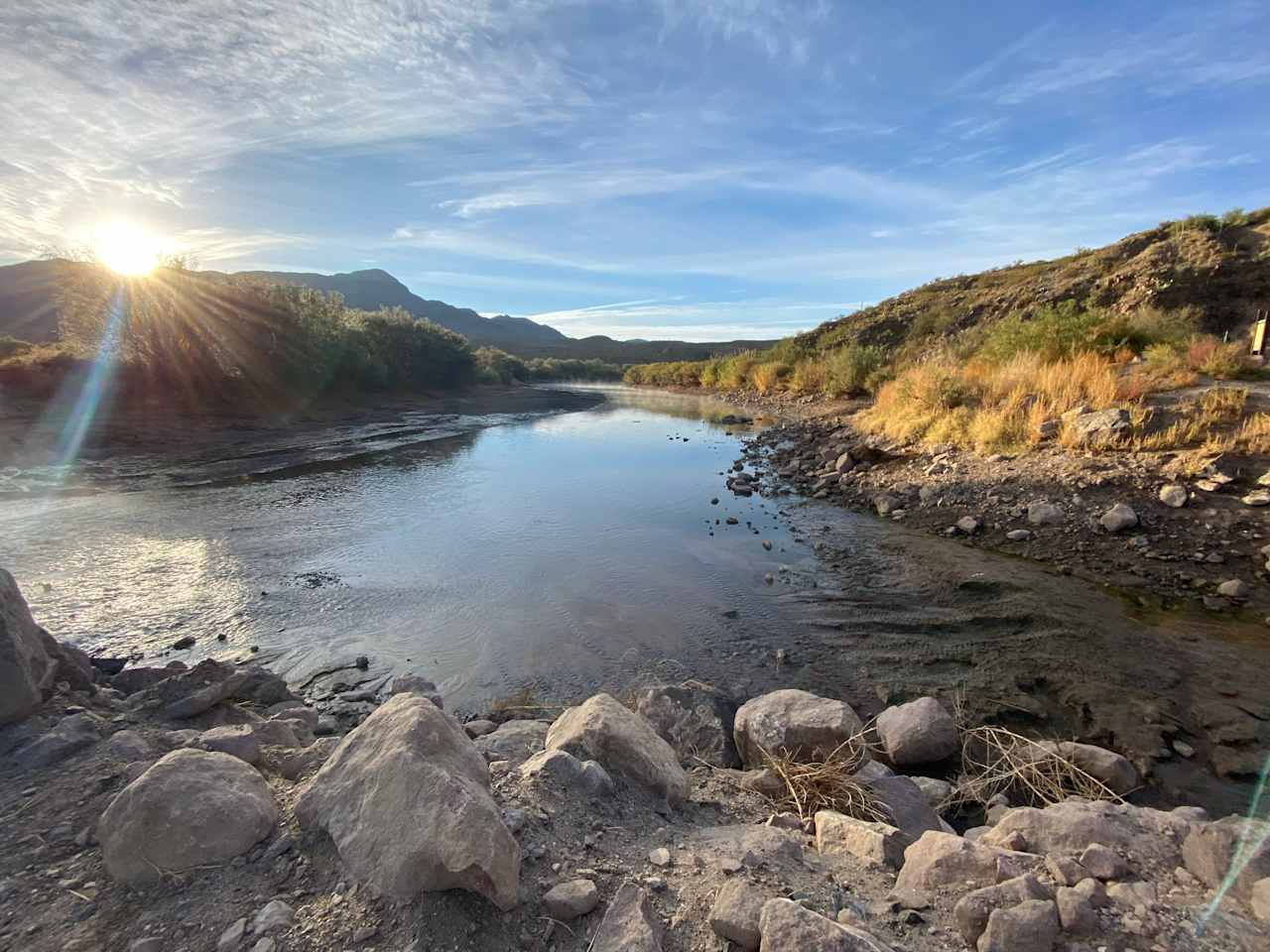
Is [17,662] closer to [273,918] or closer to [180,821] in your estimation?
[180,821]

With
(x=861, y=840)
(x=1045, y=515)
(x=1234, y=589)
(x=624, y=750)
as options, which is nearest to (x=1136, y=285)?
(x=1045, y=515)

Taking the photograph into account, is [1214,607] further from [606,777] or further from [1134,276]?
[1134,276]

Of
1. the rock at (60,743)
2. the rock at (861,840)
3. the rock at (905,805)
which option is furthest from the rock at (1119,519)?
the rock at (60,743)

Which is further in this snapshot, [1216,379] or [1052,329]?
[1052,329]

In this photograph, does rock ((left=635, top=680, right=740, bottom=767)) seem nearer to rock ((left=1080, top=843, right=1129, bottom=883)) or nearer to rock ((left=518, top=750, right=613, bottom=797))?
rock ((left=518, top=750, right=613, bottom=797))

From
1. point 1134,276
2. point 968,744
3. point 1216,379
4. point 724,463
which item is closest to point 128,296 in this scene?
point 724,463

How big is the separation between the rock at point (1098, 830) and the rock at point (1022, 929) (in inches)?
36.3

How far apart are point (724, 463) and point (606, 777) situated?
48.3 feet

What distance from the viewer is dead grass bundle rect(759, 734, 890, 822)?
3.24m

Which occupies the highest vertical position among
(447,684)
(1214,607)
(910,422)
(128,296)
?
(128,296)

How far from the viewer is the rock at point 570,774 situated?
290 cm

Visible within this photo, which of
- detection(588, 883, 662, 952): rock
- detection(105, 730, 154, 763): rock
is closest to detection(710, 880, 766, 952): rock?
detection(588, 883, 662, 952): rock

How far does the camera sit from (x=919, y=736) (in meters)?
4.21

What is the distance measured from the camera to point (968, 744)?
4.38m
